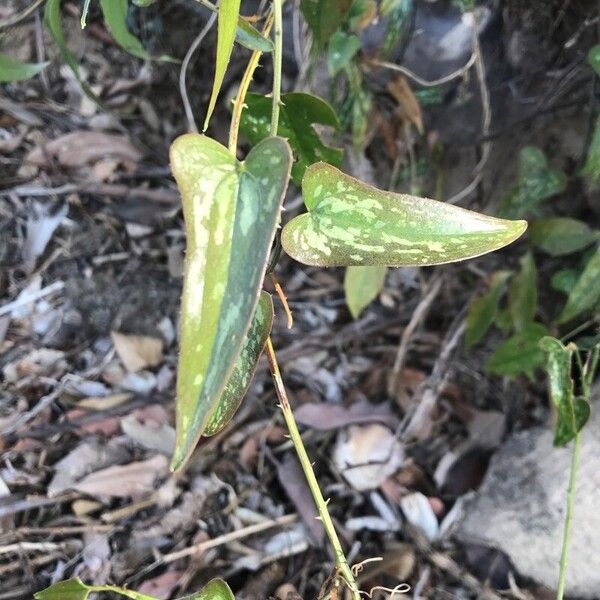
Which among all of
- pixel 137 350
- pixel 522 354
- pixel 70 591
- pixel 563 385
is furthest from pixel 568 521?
pixel 137 350

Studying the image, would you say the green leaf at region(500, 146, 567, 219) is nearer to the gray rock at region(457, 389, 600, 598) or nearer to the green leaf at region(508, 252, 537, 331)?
the green leaf at region(508, 252, 537, 331)

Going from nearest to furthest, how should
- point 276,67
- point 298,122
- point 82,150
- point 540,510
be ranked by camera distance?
point 276,67 → point 298,122 → point 540,510 → point 82,150

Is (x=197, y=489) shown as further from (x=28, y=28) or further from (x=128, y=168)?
(x=28, y=28)

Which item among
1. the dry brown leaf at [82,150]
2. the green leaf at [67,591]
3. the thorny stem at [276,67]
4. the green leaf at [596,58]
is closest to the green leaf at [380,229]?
the thorny stem at [276,67]

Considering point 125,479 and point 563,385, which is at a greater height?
point 563,385

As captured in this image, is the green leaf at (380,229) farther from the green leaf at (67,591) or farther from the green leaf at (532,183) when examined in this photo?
the green leaf at (532,183)

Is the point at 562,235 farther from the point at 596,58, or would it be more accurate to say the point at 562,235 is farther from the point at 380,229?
the point at 380,229
